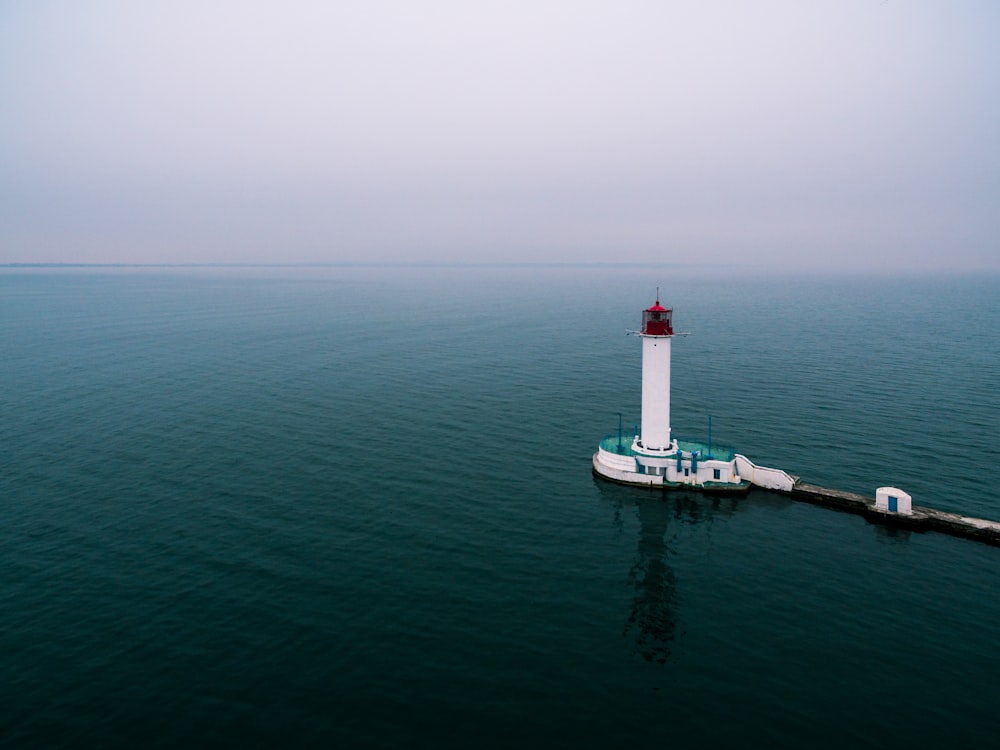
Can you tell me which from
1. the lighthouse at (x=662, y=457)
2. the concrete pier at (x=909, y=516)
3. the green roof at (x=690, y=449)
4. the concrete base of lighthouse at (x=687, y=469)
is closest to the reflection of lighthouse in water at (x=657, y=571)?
the concrete base of lighthouse at (x=687, y=469)

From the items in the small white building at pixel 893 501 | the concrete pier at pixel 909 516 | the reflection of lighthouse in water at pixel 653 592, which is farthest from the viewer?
the small white building at pixel 893 501

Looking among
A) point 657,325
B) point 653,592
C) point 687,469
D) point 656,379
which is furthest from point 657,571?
point 657,325

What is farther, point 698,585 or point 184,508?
point 184,508

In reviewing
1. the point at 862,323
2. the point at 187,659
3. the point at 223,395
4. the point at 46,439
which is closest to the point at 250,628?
the point at 187,659

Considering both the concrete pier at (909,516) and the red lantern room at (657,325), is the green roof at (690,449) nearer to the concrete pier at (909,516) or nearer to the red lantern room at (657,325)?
the concrete pier at (909,516)

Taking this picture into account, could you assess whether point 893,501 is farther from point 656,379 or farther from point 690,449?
Result: point 656,379

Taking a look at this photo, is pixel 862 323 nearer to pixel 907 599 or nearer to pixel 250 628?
pixel 907 599
